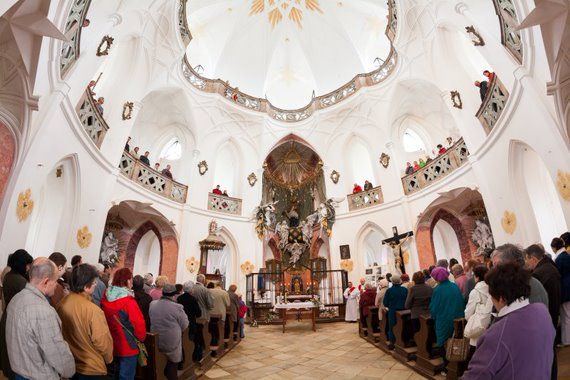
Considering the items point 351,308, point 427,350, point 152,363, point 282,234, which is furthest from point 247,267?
point 152,363

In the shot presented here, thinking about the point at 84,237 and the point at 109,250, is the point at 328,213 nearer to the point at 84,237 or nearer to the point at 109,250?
the point at 109,250

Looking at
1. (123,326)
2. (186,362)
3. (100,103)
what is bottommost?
(186,362)

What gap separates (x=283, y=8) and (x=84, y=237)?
57.2 feet

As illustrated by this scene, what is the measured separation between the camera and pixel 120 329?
2801 mm

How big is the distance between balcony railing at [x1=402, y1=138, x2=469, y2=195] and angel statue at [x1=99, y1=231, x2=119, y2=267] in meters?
13.6

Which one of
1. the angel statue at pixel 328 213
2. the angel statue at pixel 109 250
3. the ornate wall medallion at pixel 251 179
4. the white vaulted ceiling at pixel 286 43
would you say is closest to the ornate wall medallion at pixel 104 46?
the angel statue at pixel 109 250

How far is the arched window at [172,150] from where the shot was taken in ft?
49.4

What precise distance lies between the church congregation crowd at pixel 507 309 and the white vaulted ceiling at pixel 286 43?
15.6 metres

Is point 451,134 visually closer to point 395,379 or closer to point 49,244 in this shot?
point 395,379

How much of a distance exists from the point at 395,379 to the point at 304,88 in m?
19.0

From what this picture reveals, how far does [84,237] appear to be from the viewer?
7953mm

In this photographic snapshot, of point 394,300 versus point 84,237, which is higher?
point 84,237

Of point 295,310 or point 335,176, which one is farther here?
point 335,176

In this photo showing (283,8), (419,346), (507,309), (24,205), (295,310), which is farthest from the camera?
(283,8)
